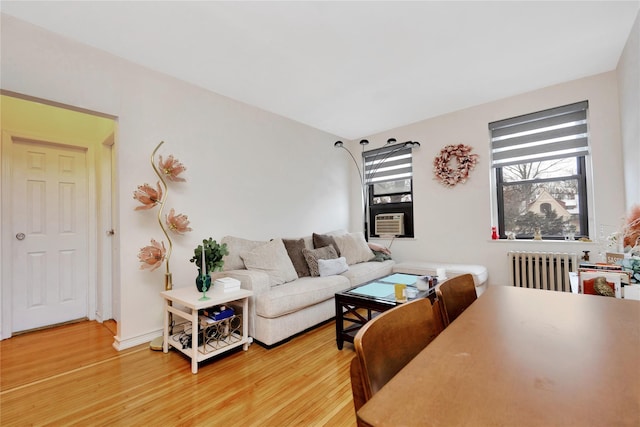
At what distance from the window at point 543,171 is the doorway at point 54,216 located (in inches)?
178

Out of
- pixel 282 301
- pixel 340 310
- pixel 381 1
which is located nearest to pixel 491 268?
pixel 340 310

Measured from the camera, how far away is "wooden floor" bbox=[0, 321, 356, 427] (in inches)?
61.0

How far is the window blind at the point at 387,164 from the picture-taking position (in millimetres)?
4344

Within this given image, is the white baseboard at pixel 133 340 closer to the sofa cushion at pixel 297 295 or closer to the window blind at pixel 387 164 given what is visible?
the sofa cushion at pixel 297 295

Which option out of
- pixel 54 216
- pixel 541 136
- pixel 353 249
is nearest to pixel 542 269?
pixel 541 136

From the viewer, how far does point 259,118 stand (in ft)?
11.5

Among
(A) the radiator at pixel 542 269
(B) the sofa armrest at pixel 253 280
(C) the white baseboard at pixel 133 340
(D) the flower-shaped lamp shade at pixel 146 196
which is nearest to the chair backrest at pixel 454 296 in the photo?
(B) the sofa armrest at pixel 253 280

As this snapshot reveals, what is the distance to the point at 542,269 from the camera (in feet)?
9.99

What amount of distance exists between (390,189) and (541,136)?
2.02 meters

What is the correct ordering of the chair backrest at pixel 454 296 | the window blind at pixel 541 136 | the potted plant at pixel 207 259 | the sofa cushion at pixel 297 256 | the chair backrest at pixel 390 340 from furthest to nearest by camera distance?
the sofa cushion at pixel 297 256, the window blind at pixel 541 136, the potted plant at pixel 207 259, the chair backrest at pixel 454 296, the chair backrest at pixel 390 340

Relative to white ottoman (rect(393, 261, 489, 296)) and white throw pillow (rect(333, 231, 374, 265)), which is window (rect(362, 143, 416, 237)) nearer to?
white throw pillow (rect(333, 231, 374, 265))

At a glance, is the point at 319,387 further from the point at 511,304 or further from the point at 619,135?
the point at 619,135

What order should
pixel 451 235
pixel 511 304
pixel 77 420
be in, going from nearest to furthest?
1. pixel 511 304
2. pixel 77 420
3. pixel 451 235

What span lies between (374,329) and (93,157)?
12.8 ft
